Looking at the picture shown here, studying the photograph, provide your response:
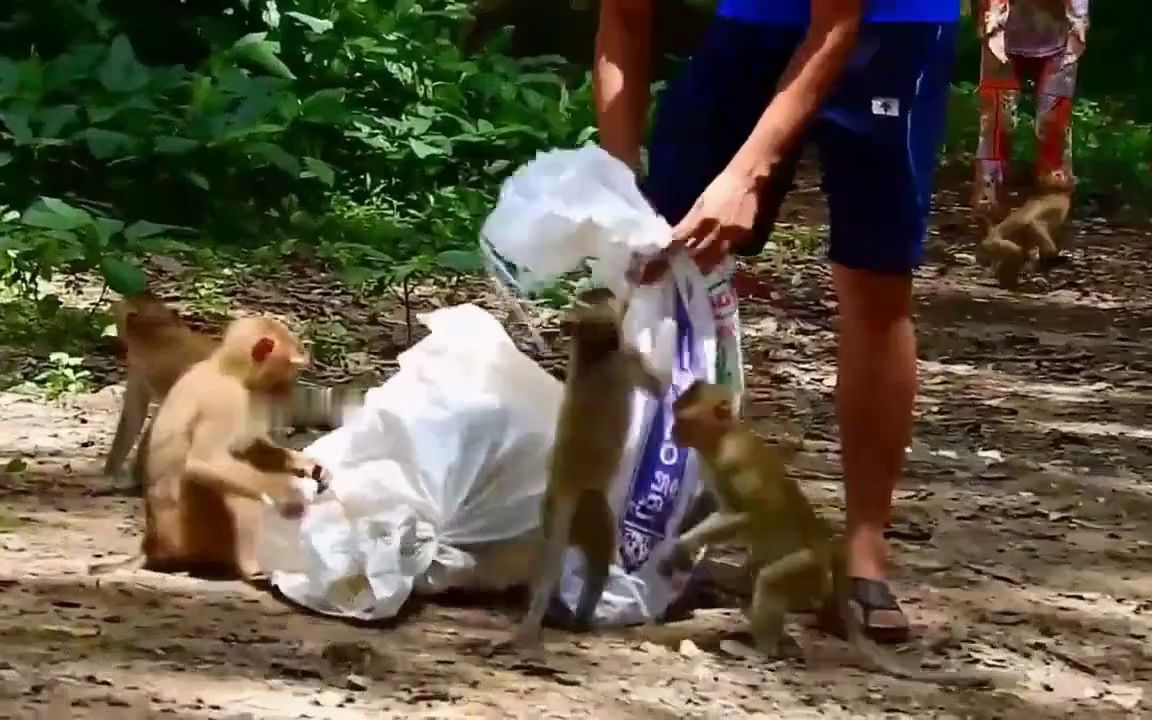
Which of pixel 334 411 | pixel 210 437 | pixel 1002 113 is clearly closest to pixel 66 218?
pixel 334 411

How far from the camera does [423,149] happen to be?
710 centimetres

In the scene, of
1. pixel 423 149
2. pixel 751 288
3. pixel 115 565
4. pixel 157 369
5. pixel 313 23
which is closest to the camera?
pixel 115 565

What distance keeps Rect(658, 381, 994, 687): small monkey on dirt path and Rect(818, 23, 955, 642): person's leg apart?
170 mm

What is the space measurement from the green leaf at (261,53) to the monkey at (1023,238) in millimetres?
3125

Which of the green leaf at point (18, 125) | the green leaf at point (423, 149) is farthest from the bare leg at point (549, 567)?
the green leaf at point (423, 149)

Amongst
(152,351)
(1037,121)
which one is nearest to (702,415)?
(152,351)

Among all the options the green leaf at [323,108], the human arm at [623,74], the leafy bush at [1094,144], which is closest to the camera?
the human arm at [623,74]

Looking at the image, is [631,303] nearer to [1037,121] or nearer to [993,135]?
[993,135]

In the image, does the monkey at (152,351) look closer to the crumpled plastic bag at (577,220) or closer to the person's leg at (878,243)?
the crumpled plastic bag at (577,220)

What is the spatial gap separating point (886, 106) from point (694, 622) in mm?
1055

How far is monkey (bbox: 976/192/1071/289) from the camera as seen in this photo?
6.86 m

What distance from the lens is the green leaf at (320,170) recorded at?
20.8 feet

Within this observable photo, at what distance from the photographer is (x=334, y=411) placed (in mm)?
3826

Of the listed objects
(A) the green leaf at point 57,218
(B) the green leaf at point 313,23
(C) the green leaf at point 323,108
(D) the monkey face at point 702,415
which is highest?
(B) the green leaf at point 313,23
